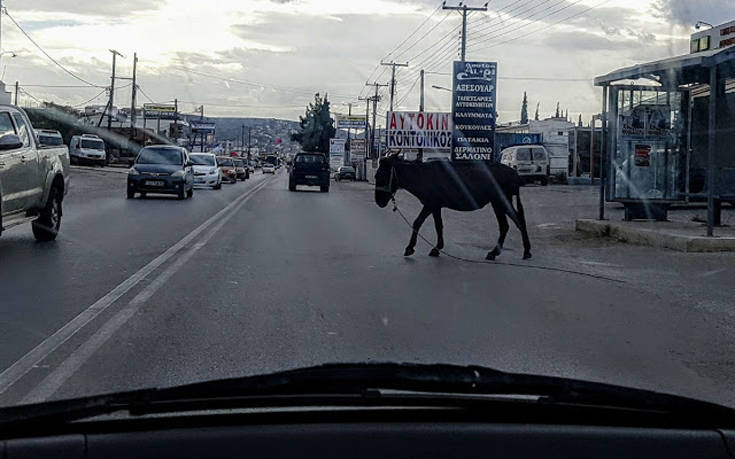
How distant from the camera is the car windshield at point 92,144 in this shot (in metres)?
71.6

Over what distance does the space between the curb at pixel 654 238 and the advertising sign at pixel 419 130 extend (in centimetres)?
3492

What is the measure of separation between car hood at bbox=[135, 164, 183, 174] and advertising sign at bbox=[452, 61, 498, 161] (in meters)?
17.4

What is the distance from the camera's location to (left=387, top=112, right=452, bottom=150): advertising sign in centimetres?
5444

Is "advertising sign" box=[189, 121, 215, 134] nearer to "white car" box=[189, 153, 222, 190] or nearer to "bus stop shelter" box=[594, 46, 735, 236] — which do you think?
"white car" box=[189, 153, 222, 190]

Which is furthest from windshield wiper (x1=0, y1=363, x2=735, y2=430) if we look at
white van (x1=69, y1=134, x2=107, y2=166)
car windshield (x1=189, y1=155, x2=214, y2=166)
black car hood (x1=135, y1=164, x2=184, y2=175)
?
white van (x1=69, y1=134, x2=107, y2=166)

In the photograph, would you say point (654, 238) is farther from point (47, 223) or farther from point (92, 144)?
point (92, 144)

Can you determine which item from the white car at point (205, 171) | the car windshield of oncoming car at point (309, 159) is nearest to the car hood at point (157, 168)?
the white car at point (205, 171)

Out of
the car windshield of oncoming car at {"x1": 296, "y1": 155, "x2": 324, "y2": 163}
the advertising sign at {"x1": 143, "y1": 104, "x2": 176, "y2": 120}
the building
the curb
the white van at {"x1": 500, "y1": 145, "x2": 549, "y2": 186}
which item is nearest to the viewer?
the curb

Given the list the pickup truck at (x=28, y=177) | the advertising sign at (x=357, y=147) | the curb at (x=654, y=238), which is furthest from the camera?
the advertising sign at (x=357, y=147)

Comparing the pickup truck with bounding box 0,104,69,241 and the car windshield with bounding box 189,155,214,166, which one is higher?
the car windshield with bounding box 189,155,214,166

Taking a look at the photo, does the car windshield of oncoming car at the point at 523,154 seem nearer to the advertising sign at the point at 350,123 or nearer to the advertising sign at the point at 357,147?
the advertising sign at the point at 357,147

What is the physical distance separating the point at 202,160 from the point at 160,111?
113306mm

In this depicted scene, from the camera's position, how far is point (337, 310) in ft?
30.4

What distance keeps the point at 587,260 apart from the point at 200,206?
14856 millimetres
